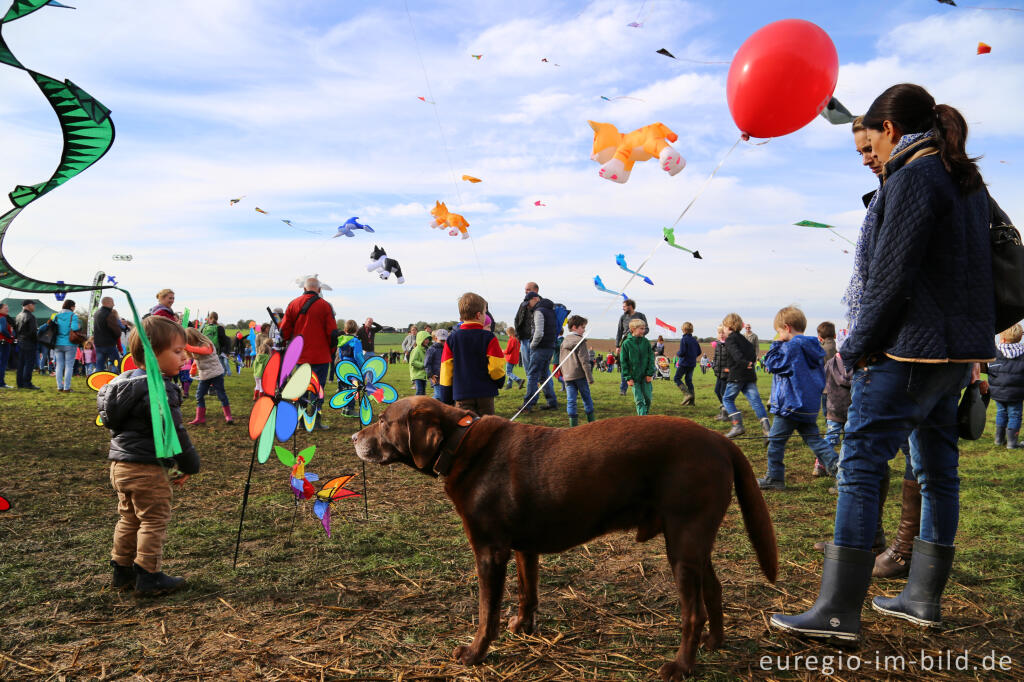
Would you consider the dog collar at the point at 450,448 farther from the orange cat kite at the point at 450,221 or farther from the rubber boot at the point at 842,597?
the orange cat kite at the point at 450,221

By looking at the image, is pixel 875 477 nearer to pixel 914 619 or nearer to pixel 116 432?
pixel 914 619

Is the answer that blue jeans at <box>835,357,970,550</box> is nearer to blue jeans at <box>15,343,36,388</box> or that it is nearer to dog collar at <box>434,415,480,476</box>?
dog collar at <box>434,415,480,476</box>

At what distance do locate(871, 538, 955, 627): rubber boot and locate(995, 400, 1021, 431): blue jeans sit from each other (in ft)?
25.6

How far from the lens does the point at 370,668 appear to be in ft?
8.62

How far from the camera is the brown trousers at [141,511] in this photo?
3410 millimetres

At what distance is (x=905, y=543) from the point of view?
378 centimetres

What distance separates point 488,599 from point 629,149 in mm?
4461

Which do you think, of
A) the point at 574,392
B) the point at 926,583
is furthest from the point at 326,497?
the point at 574,392

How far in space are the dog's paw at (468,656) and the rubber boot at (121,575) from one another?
214 centimetres

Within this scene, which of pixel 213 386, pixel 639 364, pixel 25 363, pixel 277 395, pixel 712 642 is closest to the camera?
pixel 712 642

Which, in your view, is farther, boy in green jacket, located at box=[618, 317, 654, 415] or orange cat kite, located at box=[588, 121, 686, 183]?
boy in green jacket, located at box=[618, 317, 654, 415]

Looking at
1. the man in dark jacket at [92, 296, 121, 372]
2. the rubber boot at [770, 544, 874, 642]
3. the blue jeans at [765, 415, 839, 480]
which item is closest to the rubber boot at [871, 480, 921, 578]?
the rubber boot at [770, 544, 874, 642]

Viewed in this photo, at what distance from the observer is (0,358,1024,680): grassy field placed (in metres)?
2.68

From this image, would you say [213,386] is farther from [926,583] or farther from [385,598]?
[926,583]
